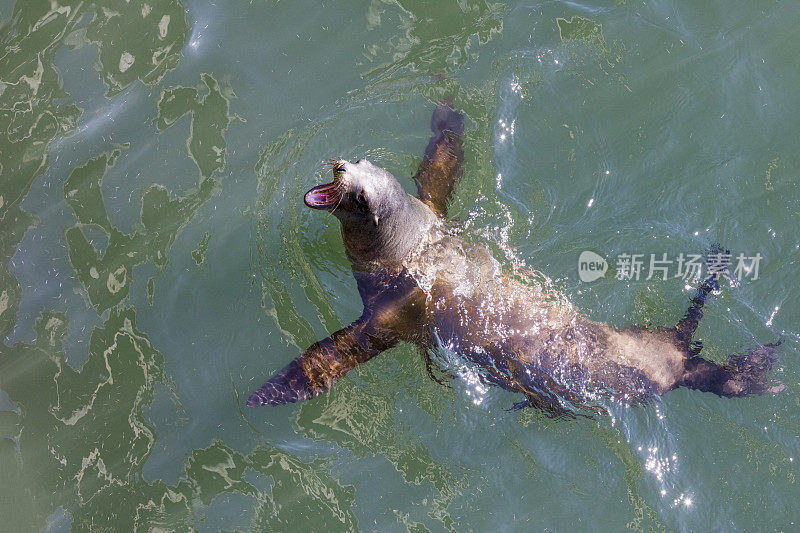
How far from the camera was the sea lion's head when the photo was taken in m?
5.16

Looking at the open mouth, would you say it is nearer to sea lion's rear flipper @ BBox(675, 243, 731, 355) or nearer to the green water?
the green water

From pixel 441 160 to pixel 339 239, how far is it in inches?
52.6

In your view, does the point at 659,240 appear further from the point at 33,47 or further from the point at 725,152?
the point at 33,47

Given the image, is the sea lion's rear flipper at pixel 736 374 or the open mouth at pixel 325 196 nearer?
the open mouth at pixel 325 196

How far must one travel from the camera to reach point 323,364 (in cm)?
605

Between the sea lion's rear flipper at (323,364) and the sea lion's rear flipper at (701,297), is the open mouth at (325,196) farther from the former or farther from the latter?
the sea lion's rear flipper at (701,297)

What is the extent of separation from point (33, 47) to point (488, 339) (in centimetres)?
640

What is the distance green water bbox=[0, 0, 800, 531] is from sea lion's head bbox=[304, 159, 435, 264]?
2.08ft

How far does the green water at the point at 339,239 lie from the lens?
20.3ft

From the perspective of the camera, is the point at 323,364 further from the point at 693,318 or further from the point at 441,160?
the point at 693,318

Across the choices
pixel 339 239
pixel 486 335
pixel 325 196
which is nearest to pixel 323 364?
pixel 339 239

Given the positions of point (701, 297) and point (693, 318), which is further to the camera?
point (701, 297)

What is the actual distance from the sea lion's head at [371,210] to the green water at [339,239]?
63 centimetres

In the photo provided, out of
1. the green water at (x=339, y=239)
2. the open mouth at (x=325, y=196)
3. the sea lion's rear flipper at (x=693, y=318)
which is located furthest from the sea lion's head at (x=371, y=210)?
the sea lion's rear flipper at (x=693, y=318)
